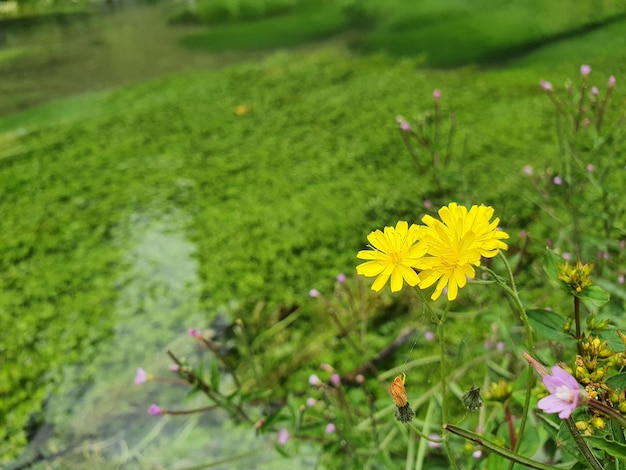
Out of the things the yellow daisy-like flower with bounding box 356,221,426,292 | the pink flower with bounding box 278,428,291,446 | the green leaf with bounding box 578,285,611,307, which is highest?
the yellow daisy-like flower with bounding box 356,221,426,292

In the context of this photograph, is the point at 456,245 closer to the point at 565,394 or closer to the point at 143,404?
the point at 565,394

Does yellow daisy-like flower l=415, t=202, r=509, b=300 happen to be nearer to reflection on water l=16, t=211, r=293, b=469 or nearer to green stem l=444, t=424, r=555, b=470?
green stem l=444, t=424, r=555, b=470

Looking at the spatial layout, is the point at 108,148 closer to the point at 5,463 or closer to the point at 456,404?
the point at 5,463

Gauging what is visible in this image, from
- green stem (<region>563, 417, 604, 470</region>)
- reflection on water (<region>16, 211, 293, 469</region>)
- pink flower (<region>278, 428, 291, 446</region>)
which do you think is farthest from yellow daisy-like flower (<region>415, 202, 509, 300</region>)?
reflection on water (<region>16, 211, 293, 469</region>)

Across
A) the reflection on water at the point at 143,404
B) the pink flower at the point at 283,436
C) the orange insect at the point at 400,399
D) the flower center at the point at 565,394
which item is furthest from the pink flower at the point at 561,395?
the reflection on water at the point at 143,404

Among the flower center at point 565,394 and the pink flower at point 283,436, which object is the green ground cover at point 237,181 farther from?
the flower center at point 565,394

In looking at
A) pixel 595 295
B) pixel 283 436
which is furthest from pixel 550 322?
pixel 283 436
